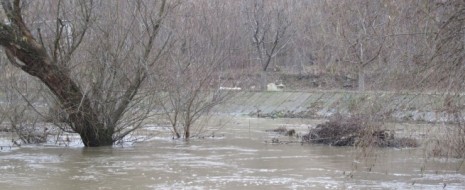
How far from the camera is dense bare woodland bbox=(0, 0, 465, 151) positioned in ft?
36.1

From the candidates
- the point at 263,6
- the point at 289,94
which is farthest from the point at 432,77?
the point at 263,6

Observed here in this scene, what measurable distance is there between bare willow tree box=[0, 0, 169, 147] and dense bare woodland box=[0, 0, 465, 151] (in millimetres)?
31

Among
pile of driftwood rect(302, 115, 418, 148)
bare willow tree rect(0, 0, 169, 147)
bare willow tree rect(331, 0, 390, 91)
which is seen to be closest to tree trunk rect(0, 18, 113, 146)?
bare willow tree rect(0, 0, 169, 147)

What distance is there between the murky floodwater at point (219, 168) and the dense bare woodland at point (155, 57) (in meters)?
1.22

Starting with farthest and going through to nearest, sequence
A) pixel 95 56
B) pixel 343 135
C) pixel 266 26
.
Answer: pixel 266 26, pixel 343 135, pixel 95 56

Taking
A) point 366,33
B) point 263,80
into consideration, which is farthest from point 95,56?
point 263,80

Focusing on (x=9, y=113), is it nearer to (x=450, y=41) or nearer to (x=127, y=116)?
(x=127, y=116)

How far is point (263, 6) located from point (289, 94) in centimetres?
1445

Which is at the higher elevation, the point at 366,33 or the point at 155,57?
the point at 155,57

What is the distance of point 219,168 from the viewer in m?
16.5

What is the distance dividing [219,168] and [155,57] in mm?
5010

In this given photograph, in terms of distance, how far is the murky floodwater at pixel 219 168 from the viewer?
14.0 m

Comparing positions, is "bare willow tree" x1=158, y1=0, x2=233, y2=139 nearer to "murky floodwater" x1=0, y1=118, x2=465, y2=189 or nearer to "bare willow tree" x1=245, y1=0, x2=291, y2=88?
"murky floodwater" x1=0, y1=118, x2=465, y2=189

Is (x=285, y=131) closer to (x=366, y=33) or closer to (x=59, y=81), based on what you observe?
(x=59, y=81)
